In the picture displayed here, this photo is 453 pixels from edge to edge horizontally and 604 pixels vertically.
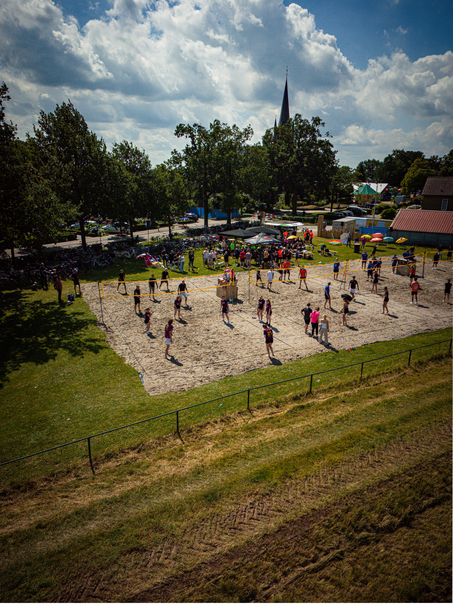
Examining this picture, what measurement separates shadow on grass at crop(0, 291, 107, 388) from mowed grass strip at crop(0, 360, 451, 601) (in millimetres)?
8342

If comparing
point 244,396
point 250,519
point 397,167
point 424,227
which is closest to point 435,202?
point 424,227

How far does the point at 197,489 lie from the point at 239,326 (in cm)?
1126

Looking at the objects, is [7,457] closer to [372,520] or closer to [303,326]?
[372,520]

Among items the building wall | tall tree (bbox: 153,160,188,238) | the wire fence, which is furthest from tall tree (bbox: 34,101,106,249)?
the building wall

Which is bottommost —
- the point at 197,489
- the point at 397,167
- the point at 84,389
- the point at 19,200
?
the point at 197,489

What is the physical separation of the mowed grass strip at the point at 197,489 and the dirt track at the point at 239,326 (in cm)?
389

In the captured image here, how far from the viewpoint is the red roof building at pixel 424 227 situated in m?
37.8

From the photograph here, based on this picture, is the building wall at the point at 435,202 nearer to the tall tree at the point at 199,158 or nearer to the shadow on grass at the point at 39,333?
the tall tree at the point at 199,158

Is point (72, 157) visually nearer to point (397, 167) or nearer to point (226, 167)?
point (226, 167)

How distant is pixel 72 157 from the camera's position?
33.6 metres

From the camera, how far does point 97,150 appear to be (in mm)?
34812

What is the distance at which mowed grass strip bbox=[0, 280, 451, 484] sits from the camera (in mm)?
10672

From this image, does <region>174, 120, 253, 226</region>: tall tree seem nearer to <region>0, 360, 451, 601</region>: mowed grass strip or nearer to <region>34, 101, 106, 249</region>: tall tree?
<region>34, 101, 106, 249</region>: tall tree

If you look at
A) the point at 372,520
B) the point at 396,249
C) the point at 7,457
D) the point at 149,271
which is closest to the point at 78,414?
the point at 7,457
